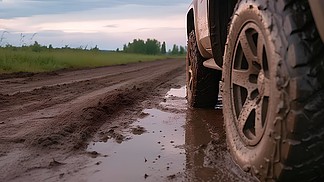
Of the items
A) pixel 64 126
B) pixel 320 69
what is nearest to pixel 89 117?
pixel 64 126

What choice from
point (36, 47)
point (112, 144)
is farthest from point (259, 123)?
point (36, 47)

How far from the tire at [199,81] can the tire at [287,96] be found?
3083 mm

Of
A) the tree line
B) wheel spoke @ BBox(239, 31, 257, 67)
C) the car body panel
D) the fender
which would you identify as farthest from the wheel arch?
the tree line

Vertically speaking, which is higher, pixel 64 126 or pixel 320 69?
pixel 320 69

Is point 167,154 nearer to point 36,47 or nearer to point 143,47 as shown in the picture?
point 36,47

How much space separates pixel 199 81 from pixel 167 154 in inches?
89.8

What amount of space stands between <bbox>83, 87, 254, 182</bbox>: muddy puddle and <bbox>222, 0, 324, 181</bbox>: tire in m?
0.58

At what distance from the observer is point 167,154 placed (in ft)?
10.9

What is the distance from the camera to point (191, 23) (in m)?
6.06

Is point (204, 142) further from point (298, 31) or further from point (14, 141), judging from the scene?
point (298, 31)

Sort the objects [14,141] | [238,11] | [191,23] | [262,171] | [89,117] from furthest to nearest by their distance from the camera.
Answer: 1. [191,23]
2. [89,117]
3. [14,141]
4. [238,11]
5. [262,171]

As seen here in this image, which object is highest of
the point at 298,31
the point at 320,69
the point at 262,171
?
the point at 298,31

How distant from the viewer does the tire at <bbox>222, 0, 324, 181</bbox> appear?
5.98 ft

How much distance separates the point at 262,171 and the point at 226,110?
3.03 feet
